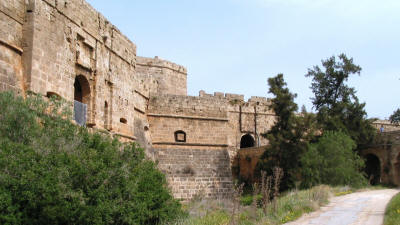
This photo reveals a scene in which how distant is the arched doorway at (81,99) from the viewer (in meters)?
11.8

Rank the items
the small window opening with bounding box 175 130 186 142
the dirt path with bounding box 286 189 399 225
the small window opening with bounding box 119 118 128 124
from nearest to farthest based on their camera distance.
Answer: the dirt path with bounding box 286 189 399 225
the small window opening with bounding box 119 118 128 124
the small window opening with bounding box 175 130 186 142

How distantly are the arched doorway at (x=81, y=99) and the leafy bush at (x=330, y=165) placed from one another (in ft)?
31.4

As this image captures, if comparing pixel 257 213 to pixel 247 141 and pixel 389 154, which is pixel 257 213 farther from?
pixel 247 141

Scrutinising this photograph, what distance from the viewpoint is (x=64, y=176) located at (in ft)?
25.2

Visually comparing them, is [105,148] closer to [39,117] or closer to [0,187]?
[39,117]

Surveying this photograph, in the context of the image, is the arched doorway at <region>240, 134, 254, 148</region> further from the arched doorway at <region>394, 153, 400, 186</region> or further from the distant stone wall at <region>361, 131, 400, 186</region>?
the arched doorway at <region>394, 153, 400, 186</region>

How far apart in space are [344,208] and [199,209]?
150 inches

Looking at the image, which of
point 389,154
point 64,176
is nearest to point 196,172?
point 64,176

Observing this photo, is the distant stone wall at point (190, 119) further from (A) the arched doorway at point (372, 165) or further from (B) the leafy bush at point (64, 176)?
(A) the arched doorway at point (372, 165)

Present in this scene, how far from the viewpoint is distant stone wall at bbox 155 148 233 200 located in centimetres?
1709

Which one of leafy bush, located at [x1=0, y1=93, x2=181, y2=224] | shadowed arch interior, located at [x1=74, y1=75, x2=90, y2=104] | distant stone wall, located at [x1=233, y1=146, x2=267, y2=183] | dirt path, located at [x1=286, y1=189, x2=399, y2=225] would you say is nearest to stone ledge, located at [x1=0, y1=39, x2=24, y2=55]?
leafy bush, located at [x1=0, y1=93, x2=181, y2=224]

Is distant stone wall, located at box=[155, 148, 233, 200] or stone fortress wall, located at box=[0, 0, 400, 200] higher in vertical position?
stone fortress wall, located at box=[0, 0, 400, 200]

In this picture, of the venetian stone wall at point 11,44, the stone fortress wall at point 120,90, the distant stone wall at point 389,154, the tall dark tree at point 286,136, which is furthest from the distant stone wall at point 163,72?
the venetian stone wall at point 11,44

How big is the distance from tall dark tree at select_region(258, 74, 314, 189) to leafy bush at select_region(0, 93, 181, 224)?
9.24 meters
